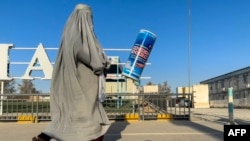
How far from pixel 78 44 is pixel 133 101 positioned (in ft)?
38.2

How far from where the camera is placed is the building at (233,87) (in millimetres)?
61062

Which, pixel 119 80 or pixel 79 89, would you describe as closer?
pixel 79 89

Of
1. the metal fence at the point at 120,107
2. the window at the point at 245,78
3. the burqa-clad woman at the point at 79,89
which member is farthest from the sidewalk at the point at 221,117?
the window at the point at 245,78

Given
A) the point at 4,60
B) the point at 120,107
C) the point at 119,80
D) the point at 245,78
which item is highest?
the point at 245,78

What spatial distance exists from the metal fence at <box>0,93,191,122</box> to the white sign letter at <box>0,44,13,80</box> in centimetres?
146

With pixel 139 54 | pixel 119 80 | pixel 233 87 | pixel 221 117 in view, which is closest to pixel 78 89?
pixel 139 54

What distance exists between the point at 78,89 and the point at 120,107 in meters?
11.4

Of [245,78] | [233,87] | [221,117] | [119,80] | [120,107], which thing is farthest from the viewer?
[233,87]

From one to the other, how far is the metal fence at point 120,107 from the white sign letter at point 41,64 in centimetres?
199

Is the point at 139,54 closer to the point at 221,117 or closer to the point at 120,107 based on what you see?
the point at 120,107

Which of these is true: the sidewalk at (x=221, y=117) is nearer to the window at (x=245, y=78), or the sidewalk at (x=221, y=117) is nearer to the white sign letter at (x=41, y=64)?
the white sign letter at (x=41, y=64)

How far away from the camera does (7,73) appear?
16.4 m

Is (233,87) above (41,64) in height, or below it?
above

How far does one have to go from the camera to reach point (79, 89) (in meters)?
3.57
